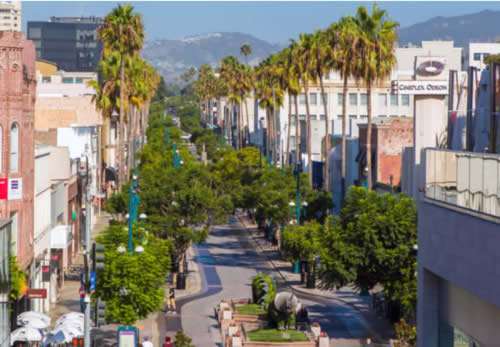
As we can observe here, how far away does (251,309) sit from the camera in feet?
163

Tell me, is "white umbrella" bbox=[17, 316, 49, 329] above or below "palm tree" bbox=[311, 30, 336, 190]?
below

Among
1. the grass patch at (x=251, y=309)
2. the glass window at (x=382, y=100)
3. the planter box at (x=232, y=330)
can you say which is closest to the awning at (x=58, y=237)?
the grass patch at (x=251, y=309)

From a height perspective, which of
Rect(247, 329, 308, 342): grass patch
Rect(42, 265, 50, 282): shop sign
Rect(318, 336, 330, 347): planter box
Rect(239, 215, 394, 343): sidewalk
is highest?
Rect(42, 265, 50, 282): shop sign

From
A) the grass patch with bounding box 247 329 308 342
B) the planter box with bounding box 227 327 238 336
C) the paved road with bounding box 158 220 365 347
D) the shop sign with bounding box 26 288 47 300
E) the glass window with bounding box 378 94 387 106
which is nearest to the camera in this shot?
the shop sign with bounding box 26 288 47 300

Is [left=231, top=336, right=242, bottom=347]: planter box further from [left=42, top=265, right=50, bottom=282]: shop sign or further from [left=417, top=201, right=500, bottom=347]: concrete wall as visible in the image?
[left=417, top=201, right=500, bottom=347]: concrete wall

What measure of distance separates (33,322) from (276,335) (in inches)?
467

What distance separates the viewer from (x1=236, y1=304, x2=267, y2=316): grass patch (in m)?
48.6

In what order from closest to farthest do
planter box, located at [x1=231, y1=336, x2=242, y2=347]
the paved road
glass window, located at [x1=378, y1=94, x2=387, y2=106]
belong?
planter box, located at [x1=231, y1=336, x2=242, y2=347] → the paved road → glass window, located at [x1=378, y1=94, x2=387, y2=106]

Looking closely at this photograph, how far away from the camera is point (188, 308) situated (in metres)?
54.3

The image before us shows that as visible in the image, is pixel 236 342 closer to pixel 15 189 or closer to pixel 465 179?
pixel 15 189

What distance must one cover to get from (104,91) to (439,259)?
60.4 m

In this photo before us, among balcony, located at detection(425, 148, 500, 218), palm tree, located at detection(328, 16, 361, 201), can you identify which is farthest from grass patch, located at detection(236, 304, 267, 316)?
balcony, located at detection(425, 148, 500, 218)

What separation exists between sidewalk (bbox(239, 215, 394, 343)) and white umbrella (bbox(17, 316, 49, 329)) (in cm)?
1607

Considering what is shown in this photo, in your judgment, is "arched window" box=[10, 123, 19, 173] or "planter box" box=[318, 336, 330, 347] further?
"arched window" box=[10, 123, 19, 173]
